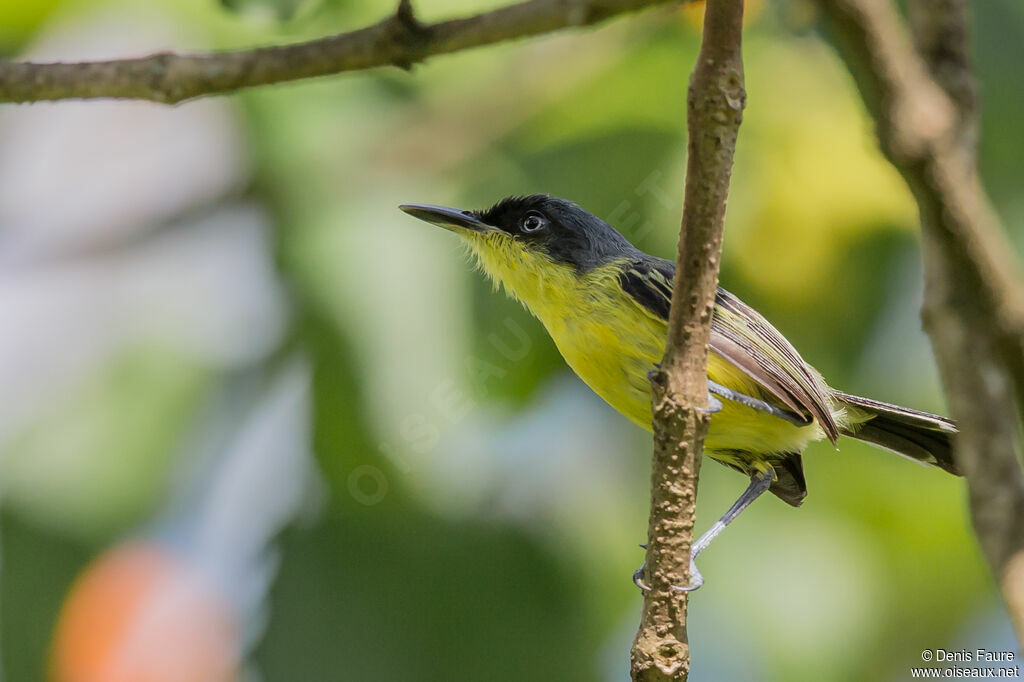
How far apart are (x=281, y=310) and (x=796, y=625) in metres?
2.26

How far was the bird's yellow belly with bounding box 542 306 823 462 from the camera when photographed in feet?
11.4

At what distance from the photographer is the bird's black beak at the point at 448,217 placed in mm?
3930

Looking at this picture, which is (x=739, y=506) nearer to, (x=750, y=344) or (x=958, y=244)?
(x=750, y=344)

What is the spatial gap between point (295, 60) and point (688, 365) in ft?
3.82

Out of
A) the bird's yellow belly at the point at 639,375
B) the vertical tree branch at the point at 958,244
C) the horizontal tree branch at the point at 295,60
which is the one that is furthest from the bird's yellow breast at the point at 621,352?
the vertical tree branch at the point at 958,244

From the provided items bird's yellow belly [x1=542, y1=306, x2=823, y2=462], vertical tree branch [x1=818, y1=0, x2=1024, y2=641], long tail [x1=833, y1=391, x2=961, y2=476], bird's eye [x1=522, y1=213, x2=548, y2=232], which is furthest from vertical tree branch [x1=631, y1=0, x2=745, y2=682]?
bird's eye [x1=522, y1=213, x2=548, y2=232]

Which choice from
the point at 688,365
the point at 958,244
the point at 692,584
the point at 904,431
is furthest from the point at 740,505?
the point at 958,244

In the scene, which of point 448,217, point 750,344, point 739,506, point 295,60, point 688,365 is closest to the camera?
point 295,60

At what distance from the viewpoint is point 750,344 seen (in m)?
3.60

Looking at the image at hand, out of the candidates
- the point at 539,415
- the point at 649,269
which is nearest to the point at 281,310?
the point at 539,415

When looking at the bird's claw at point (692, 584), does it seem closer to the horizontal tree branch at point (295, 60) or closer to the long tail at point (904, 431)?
the long tail at point (904, 431)

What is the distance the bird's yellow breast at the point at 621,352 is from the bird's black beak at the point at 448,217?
310 millimetres

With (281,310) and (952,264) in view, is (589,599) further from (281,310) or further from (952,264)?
(952,264)

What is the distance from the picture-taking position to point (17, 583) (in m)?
3.79
